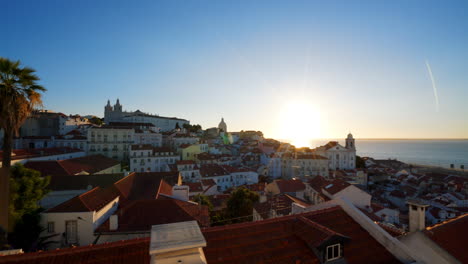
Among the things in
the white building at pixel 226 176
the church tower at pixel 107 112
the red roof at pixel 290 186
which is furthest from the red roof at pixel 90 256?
the church tower at pixel 107 112

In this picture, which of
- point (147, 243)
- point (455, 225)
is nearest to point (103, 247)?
point (147, 243)

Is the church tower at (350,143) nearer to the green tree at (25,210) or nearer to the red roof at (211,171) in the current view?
the red roof at (211,171)

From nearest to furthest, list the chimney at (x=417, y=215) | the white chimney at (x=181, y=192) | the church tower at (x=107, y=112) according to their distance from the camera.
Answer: the chimney at (x=417, y=215) → the white chimney at (x=181, y=192) → the church tower at (x=107, y=112)

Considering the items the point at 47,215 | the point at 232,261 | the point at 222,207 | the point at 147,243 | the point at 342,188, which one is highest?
the point at 147,243

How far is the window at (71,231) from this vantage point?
Answer: 34.4ft

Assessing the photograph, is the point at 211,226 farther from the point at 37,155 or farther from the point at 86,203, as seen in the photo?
the point at 37,155

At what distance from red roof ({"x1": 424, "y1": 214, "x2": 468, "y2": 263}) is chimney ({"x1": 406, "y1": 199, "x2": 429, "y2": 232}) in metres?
0.32

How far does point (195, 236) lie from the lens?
3.32 metres

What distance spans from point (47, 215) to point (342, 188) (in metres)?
23.0

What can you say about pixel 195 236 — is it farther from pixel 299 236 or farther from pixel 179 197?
pixel 179 197

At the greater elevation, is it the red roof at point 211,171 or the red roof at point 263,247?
the red roof at point 263,247

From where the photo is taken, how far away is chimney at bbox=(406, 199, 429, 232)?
598cm

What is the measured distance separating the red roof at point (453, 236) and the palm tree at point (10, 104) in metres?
14.2

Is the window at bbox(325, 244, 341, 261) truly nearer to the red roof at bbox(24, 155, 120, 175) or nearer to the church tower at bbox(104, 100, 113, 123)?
the red roof at bbox(24, 155, 120, 175)
